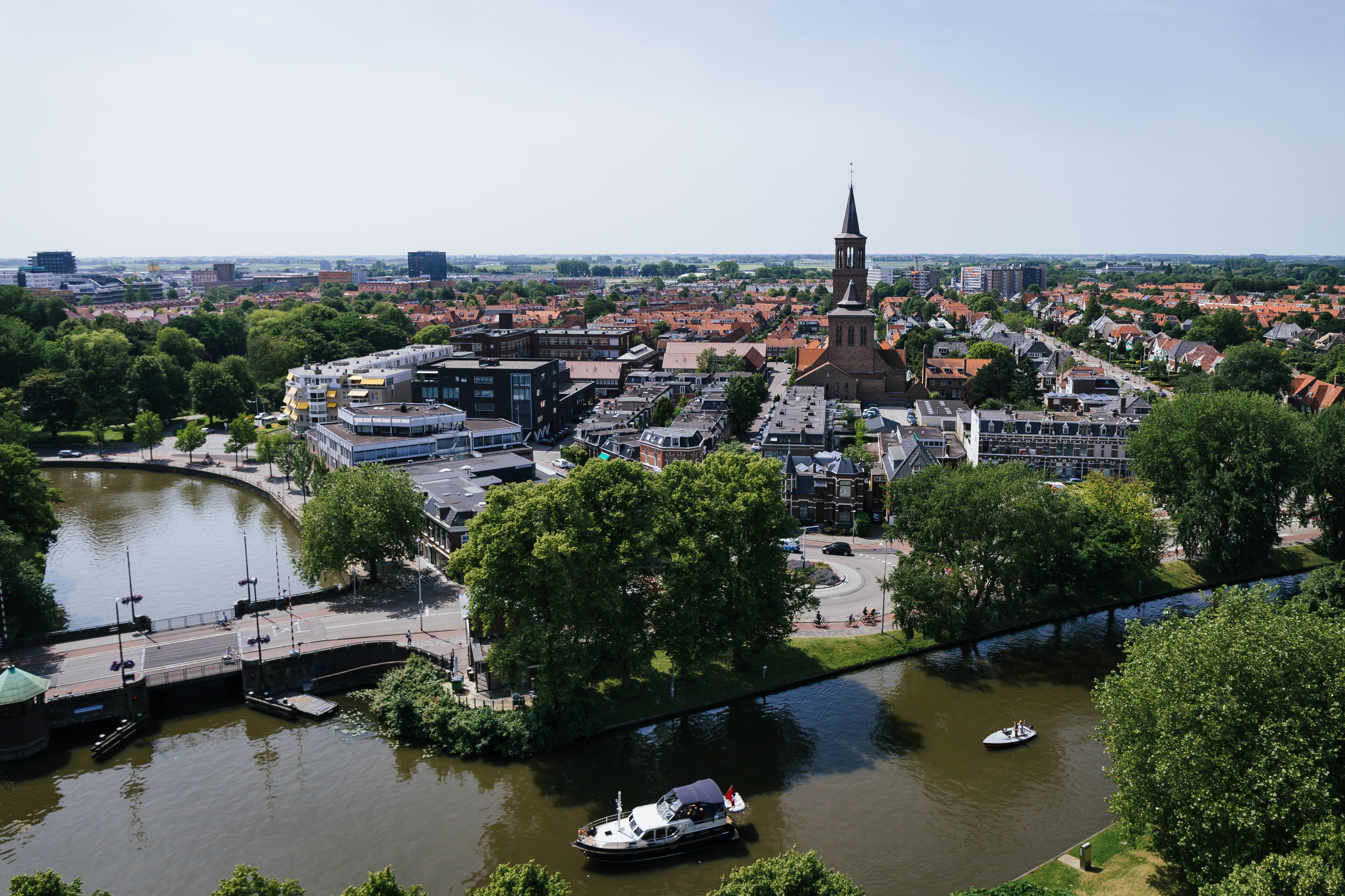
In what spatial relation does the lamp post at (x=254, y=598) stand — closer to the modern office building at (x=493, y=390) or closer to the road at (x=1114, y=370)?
the modern office building at (x=493, y=390)

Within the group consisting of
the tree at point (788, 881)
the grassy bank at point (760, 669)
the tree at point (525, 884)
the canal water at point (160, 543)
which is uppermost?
the tree at point (525, 884)

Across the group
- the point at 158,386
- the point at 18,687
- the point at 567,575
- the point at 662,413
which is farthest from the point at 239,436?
the point at 567,575

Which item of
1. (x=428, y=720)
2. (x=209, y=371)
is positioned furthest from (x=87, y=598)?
(x=209, y=371)

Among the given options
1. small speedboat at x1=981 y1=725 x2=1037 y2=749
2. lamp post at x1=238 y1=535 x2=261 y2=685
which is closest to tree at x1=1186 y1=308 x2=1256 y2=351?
small speedboat at x1=981 y1=725 x2=1037 y2=749

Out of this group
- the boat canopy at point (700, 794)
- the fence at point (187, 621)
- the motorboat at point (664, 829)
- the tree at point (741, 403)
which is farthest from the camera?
the tree at point (741, 403)

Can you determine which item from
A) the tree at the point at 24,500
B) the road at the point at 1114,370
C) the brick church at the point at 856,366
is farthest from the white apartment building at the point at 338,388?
the road at the point at 1114,370

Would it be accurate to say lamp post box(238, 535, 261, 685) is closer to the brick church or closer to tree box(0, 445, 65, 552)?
tree box(0, 445, 65, 552)

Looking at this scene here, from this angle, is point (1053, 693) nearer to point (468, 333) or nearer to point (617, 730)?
point (617, 730)

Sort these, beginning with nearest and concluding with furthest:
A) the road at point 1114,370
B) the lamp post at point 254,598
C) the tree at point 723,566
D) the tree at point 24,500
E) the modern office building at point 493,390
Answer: the tree at point 723,566 < the lamp post at point 254,598 < the tree at point 24,500 < the modern office building at point 493,390 < the road at point 1114,370
